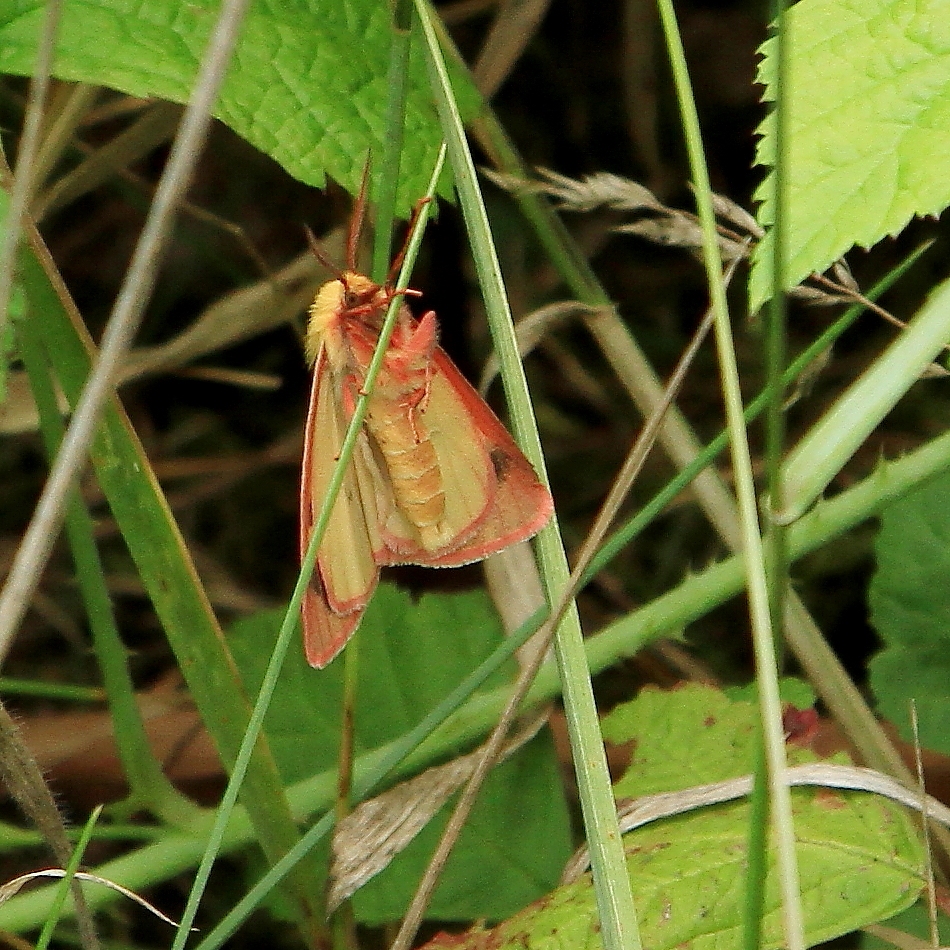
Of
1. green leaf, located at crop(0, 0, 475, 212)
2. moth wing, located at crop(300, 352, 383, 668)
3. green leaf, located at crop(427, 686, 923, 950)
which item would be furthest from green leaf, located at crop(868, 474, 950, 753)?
green leaf, located at crop(0, 0, 475, 212)

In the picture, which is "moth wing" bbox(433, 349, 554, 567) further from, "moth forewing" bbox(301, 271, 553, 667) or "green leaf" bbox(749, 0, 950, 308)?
"green leaf" bbox(749, 0, 950, 308)

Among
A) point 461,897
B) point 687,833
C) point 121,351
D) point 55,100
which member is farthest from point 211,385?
point 121,351

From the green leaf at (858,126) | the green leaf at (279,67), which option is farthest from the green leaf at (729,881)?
the green leaf at (279,67)

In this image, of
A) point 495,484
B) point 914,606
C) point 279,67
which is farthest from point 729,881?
point 279,67

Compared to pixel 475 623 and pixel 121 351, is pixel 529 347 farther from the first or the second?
pixel 121 351

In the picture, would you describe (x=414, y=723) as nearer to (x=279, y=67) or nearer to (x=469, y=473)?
(x=469, y=473)
